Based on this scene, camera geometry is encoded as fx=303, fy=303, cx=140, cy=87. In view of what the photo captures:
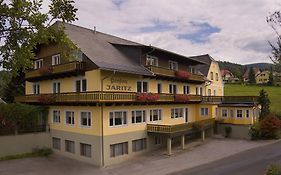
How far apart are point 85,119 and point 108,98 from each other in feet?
14.4

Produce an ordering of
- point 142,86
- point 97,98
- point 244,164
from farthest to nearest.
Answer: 1. point 142,86
2. point 97,98
3. point 244,164

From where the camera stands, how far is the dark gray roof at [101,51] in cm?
2966

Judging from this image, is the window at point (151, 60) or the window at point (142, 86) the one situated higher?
the window at point (151, 60)

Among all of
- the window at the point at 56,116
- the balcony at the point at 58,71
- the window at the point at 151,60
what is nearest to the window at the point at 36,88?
the balcony at the point at 58,71

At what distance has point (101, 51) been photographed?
32.5 meters

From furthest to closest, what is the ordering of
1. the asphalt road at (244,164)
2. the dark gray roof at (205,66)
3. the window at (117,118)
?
the dark gray roof at (205,66), the window at (117,118), the asphalt road at (244,164)

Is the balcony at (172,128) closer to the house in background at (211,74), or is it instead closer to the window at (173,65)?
the window at (173,65)

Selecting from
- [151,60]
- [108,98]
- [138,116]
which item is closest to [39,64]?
[151,60]

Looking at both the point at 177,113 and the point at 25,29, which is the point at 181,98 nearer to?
the point at 177,113

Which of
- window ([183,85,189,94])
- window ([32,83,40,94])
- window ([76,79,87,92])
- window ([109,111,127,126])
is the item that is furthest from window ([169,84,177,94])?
window ([32,83,40,94])

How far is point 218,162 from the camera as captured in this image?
28.0 meters

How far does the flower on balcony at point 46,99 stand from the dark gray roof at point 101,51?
6.74 meters

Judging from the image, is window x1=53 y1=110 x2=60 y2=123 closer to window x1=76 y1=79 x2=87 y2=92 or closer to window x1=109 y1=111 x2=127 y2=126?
window x1=76 y1=79 x2=87 y2=92

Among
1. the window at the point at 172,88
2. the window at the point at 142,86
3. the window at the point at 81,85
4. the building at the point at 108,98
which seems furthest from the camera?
the window at the point at 172,88
